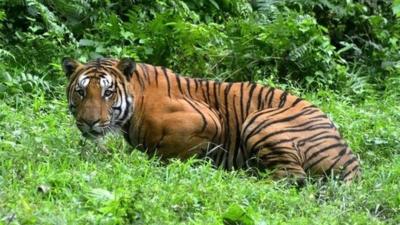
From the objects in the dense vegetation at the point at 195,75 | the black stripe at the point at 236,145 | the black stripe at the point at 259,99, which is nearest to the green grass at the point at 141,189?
the dense vegetation at the point at 195,75

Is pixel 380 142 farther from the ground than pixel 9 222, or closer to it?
closer to it

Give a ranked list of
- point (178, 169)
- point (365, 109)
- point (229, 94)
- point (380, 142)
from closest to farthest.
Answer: point (178, 169)
point (229, 94)
point (380, 142)
point (365, 109)

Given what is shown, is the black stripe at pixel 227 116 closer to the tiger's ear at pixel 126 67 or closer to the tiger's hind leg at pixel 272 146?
the tiger's hind leg at pixel 272 146

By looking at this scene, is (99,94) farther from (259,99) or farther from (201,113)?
(259,99)

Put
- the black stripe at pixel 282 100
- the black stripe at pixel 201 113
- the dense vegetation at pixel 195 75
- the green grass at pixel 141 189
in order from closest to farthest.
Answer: the green grass at pixel 141 189, the dense vegetation at pixel 195 75, the black stripe at pixel 201 113, the black stripe at pixel 282 100

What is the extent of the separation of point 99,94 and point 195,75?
9.77 feet

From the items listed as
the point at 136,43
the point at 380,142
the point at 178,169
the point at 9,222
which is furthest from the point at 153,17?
the point at 9,222

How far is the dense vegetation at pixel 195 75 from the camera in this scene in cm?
603

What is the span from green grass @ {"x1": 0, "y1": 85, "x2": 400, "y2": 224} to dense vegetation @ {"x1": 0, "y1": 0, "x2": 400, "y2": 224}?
0.04 feet

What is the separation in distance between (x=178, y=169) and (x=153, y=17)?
4.61 metres

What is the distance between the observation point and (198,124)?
7727 mm

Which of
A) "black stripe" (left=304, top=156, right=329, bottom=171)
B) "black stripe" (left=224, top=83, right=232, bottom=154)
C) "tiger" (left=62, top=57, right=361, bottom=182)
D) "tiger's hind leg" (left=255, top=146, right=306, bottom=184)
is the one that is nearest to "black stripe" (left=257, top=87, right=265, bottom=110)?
"tiger" (left=62, top=57, right=361, bottom=182)

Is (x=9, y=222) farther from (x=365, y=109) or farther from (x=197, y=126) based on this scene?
(x=365, y=109)

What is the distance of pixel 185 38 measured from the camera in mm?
10391
